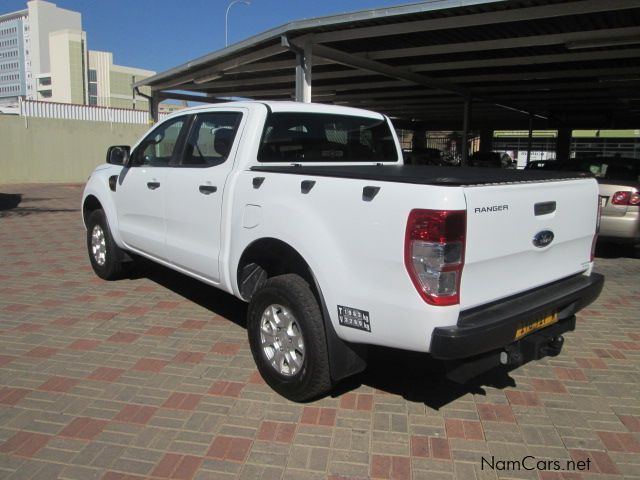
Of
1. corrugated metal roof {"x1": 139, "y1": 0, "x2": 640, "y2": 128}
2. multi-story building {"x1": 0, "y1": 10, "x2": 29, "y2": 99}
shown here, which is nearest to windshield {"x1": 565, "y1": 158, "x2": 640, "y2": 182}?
corrugated metal roof {"x1": 139, "y1": 0, "x2": 640, "y2": 128}

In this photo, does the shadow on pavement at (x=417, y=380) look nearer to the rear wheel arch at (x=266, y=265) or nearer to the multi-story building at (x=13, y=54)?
the rear wheel arch at (x=266, y=265)

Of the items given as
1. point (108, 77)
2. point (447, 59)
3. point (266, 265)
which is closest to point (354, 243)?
point (266, 265)

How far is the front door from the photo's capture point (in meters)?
4.87

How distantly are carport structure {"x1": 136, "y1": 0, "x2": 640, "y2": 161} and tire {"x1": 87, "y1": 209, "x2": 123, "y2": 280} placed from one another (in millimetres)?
4982

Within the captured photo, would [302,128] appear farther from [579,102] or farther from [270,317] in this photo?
[579,102]

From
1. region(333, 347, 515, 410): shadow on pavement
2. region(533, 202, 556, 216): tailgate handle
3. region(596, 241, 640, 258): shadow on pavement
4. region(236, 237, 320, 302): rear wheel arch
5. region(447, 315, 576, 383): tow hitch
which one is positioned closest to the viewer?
region(447, 315, 576, 383): tow hitch

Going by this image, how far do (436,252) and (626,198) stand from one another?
20.5ft

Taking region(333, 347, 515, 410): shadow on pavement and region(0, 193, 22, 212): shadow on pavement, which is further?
region(0, 193, 22, 212): shadow on pavement

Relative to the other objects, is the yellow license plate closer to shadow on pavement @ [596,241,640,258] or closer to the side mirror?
the side mirror

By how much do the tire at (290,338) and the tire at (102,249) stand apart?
294cm

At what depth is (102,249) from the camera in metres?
6.21

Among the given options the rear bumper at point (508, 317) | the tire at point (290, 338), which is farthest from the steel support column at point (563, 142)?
the tire at point (290, 338)

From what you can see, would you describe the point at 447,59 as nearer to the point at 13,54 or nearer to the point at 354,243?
the point at 354,243

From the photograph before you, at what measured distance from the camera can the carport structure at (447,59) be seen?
862 centimetres
